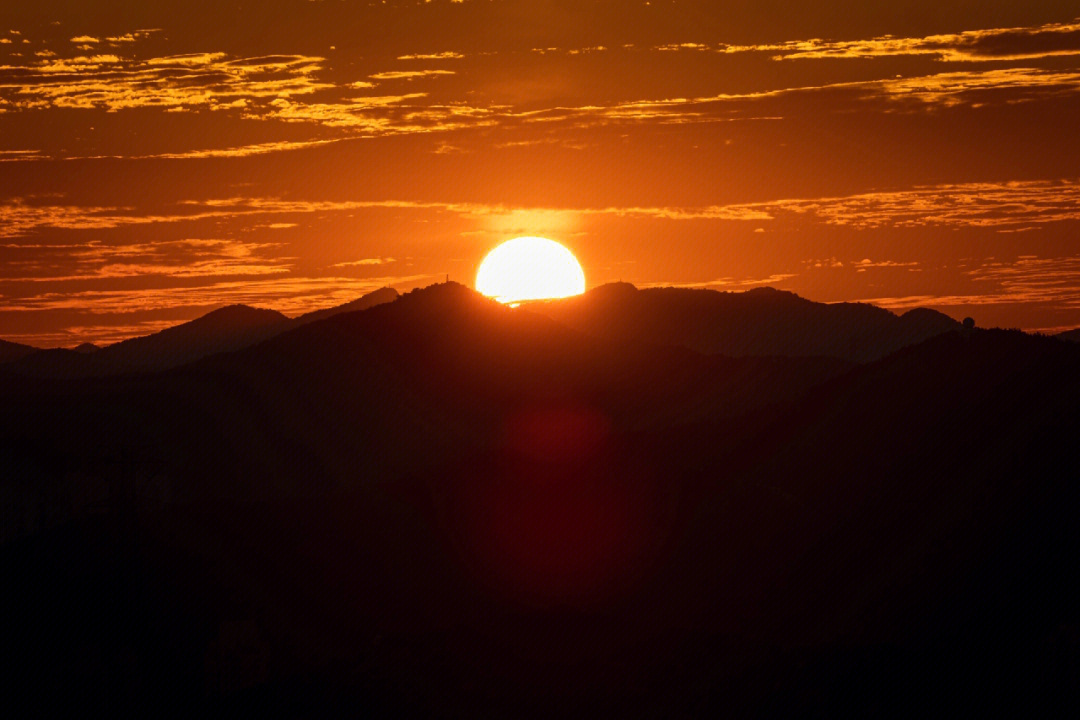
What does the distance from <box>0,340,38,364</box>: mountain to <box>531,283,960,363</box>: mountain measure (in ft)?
233

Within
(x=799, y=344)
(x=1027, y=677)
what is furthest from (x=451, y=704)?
(x=799, y=344)

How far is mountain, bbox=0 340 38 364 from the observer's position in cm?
16688

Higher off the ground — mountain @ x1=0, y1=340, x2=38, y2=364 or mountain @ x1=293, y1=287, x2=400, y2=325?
mountain @ x1=293, y1=287, x2=400, y2=325

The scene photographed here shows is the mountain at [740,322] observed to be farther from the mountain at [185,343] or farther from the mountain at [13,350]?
the mountain at [13,350]

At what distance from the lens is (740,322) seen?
5566 inches

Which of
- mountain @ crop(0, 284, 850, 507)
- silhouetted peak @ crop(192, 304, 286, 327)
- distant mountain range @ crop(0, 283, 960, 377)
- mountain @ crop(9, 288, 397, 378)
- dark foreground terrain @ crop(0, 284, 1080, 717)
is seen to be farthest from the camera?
silhouetted peak @ crop(192, 304, 286, 327)

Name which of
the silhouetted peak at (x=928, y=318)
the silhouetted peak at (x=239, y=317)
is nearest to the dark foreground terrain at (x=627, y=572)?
the silhouetted peak at (x=239, y=317)

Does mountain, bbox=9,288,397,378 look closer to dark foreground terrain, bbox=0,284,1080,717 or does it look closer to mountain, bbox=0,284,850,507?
mountain, bbox=0,284,850,507

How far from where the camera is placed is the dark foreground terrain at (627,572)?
2916 cm

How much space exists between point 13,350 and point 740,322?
9489 cm

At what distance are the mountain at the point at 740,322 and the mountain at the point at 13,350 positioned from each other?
233ft

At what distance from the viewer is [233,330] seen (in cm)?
16325

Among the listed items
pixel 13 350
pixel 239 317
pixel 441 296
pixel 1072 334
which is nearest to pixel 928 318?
pixel 1072 334

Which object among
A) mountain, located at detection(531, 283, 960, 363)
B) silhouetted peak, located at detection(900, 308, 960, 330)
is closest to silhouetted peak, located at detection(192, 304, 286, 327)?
mountain, located at detection(531, 283, 960, 363)
